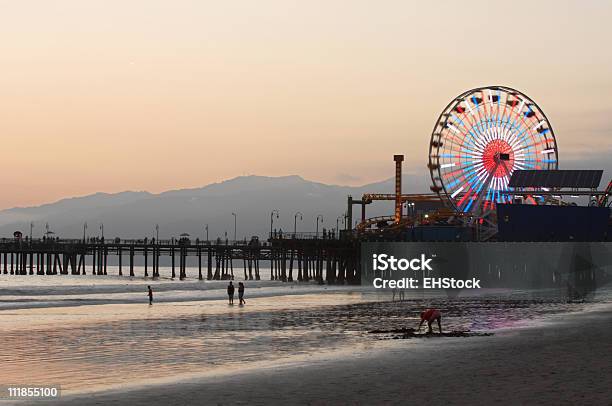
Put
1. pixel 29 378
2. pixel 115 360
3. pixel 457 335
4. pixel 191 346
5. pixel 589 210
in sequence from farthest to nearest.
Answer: pixel 589 210 → pixel 457 335 → pixel 191 346 → pixel 115 360 → pixel 29 378

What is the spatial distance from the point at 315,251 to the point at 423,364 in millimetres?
98078

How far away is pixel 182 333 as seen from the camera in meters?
33.1

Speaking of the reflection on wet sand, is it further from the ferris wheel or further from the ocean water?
the ferris wheel

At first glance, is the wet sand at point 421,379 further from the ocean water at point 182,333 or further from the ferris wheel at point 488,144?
the ferris wheel at point 488,144

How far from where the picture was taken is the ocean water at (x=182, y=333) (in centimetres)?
2281

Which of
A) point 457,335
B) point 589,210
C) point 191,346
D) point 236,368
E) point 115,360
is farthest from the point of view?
point 589,210

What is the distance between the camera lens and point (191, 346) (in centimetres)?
2822

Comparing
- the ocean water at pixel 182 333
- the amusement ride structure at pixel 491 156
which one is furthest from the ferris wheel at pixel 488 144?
the ocean water at pixel 182 333

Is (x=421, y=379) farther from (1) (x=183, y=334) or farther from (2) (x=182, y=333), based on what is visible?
(2) (x=182, y=333)

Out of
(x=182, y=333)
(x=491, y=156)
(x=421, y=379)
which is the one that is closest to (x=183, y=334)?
(x=182, y=333)

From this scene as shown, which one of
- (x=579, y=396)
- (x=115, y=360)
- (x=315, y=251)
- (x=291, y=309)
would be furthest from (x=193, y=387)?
(x=315, y=251)

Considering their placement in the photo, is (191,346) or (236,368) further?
(191,346)

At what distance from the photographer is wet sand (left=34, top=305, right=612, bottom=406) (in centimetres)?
1780

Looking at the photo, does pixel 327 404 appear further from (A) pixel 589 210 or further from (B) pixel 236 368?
(A) pixel 589 210
